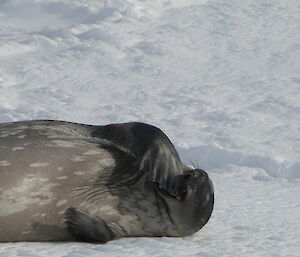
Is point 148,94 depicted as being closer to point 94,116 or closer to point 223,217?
point 94,116

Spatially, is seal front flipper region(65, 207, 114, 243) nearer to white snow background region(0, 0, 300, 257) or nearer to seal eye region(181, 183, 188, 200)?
white snow background region(0, 0, 300, 257)

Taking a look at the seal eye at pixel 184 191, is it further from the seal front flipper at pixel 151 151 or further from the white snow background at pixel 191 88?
the white snow background at pixel 191 88

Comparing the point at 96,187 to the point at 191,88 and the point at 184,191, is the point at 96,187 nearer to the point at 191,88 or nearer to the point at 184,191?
the point at 184,191

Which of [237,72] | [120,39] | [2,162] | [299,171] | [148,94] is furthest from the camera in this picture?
[120,39]

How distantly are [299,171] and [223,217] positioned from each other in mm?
847

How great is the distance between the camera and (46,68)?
5.38m

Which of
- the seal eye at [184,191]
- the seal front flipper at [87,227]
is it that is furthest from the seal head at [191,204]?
the seal front flipper at [87,227]

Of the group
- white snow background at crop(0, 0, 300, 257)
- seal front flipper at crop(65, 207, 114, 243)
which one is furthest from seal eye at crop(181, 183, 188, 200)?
seal front flipper at crop(65, 207, 114, 243)

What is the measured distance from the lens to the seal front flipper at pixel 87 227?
7.80ft

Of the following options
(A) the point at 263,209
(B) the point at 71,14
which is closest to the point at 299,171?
(A) the point at 263,209

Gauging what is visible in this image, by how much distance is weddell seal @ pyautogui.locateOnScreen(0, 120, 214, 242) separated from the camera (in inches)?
95.7

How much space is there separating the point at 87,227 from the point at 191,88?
2.62 m

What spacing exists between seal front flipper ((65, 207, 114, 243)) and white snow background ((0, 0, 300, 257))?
0.04 meters

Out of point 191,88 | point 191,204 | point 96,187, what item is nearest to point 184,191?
point 191,204
